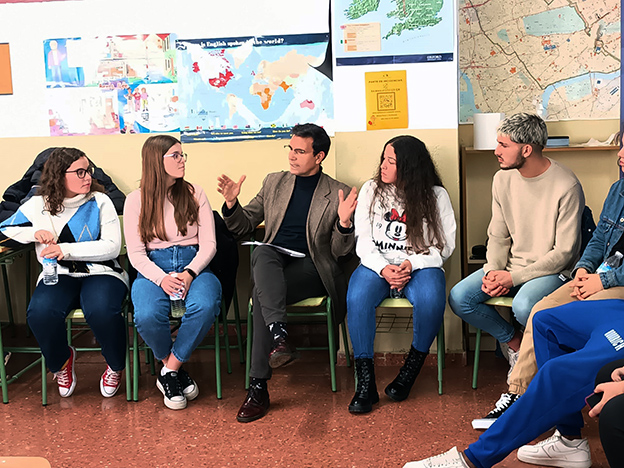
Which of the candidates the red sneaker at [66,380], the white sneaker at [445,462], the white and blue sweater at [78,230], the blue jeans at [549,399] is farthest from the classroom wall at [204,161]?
the blue jeans at [549,399]

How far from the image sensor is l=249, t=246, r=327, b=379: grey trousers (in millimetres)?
3264

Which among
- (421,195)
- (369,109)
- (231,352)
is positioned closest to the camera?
(421,195)

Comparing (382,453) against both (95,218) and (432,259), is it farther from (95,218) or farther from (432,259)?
(95,218)

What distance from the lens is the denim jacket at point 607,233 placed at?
2971 millimetres

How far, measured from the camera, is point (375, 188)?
3557 mm

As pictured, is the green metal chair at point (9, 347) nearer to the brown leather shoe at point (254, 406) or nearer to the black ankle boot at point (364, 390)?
the brown leather shoe at point (254, 406)

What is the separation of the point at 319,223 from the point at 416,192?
1.64 feet

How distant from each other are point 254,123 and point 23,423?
2.01 meters

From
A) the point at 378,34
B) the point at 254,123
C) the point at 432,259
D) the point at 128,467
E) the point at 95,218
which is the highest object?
the point at 378,34

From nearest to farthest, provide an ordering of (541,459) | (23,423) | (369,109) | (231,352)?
(541,459) < (23,423) < (369,109) < (231,352)

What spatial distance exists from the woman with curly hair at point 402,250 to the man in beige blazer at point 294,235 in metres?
0.14

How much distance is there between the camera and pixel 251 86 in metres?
4.13

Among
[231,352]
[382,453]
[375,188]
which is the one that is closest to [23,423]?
[231,352]

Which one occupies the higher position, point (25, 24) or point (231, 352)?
point (25, 24)
